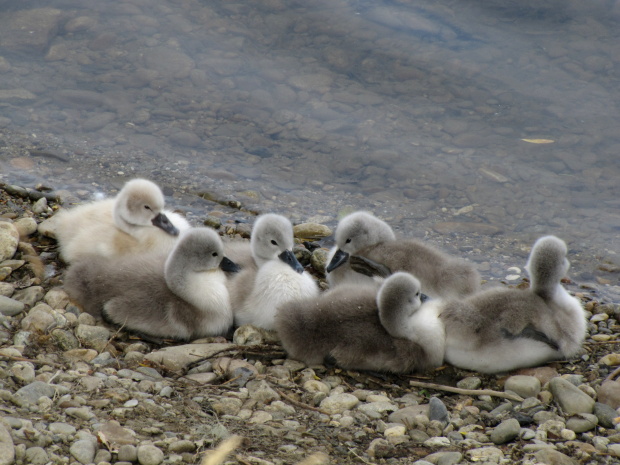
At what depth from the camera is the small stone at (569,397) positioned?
15.3 ft

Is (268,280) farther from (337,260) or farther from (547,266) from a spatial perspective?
(547,266)

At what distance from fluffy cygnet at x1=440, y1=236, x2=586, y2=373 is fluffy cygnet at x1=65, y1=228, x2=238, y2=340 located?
1699 millimetres

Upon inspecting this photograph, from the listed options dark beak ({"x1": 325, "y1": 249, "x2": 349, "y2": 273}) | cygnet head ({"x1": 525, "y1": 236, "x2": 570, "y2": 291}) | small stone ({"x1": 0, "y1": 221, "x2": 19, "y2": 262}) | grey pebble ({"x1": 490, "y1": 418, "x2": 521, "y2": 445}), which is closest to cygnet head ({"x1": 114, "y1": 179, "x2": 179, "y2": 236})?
small stone ({"x1": 0, "y1": 221, "x2": 19, "y2": 262})

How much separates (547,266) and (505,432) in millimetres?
1528

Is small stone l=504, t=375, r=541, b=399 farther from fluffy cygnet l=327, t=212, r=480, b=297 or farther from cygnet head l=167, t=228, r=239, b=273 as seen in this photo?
cygnet head l=167, t=228, r=239, b=273

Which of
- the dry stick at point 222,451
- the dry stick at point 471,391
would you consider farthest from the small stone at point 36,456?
the dry stick at point 471,391

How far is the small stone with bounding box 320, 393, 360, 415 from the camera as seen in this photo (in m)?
4.70

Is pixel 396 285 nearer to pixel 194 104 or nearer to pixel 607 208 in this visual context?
pixel 607 208

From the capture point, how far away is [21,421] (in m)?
3.67

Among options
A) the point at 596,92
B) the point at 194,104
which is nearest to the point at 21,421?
the point at 194,104

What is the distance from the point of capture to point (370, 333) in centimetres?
528

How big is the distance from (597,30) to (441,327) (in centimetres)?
617

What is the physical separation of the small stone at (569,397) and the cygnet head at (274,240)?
6.77ft

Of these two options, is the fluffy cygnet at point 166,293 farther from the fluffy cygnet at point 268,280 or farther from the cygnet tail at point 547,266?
the cygnet tail at point 547,266
